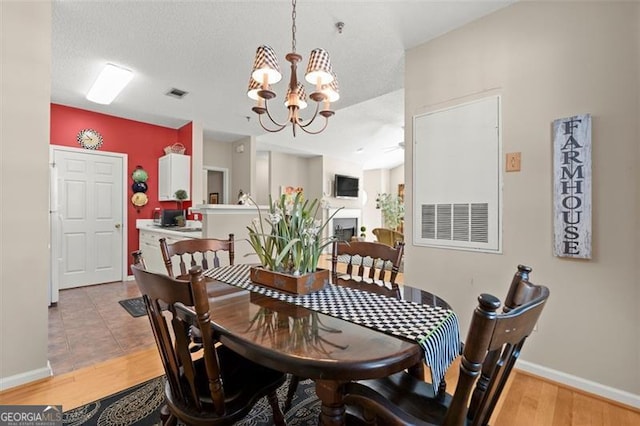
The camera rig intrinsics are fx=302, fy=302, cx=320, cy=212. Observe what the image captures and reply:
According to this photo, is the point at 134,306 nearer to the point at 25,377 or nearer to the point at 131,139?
the point at 25,377

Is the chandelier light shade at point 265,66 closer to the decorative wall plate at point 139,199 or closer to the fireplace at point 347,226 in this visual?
the decorative wall plate at point 139,199

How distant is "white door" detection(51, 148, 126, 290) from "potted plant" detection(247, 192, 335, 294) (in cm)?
400

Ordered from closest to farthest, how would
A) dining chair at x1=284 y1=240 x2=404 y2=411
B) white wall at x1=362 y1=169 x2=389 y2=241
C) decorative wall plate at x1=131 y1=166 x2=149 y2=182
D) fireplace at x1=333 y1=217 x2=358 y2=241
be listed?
dining chair at x1=284 y1=240 x2=404 y2=411 < decorative wall plate at x1=131 y1=166 x2=149 y2=182 < fireplace at x1=333 y1=217 x2=358 y2=241 < white wall at x1=362 y1=169 x2=389 y2=241

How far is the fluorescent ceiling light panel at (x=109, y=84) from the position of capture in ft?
10.3

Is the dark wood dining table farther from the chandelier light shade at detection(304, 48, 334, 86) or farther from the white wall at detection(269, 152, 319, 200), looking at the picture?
the white wall at detection(269, 152, 319, 200)

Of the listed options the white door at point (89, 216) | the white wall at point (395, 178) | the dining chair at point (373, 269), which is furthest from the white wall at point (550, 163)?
the white wall at point (395, 178)

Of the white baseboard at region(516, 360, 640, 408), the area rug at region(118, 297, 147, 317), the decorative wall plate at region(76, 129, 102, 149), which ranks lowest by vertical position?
the area rug at region(118, 297, 147, 317)

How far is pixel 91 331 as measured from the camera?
8.86ft

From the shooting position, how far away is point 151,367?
2102 millimetres

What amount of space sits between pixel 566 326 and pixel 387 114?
14.4 feet

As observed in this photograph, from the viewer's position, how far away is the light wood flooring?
5.42ft

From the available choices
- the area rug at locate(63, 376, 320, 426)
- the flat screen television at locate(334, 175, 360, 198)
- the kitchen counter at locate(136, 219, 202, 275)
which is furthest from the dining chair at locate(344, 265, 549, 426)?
the flat screen television at locate(334, 175, 360, 198)

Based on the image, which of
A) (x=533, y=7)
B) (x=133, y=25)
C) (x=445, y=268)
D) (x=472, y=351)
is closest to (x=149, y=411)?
(x=472, y=351)

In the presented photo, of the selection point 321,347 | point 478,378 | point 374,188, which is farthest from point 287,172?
point 478,378
